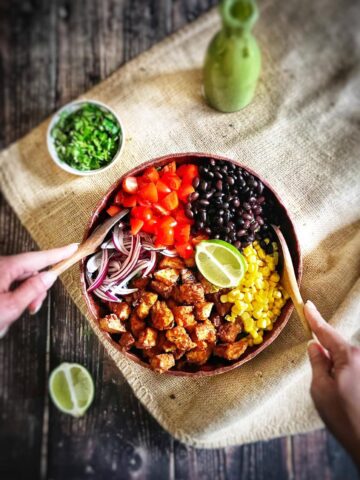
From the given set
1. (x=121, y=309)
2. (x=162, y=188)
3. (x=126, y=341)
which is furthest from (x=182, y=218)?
(x=126, y=341)

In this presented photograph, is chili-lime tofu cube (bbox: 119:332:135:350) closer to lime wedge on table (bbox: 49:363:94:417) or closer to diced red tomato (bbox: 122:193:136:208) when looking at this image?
lime wedge on table (bbox: 49:363:94:417)

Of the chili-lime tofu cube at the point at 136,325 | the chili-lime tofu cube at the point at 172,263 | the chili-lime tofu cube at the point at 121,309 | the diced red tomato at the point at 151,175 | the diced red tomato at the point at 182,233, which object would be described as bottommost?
the chili-lime tofu cube at the point at 136,325

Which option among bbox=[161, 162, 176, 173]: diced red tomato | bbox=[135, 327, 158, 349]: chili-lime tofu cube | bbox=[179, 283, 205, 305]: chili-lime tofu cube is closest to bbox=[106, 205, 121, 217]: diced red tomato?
bbox=[161, 162, 176, 173]: diced red tomato

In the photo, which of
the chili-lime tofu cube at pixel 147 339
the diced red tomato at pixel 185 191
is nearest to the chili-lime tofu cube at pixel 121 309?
the chili-lime tofu cube at pixel 147 339

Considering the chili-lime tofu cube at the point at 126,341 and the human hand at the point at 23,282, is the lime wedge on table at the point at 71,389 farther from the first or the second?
the human hand at the point at 23,282

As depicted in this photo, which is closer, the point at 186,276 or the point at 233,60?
the point at 233,60

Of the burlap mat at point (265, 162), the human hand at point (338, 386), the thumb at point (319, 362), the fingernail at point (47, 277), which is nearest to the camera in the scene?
the human hand at point (338, 386)

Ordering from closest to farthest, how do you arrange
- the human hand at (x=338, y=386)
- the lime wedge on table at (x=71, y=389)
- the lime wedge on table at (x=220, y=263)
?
the human hand at (x=338, y=386) → the lime wedge on table at (x=220, y=263) → the lime wedge on table at (x=71, y=389)

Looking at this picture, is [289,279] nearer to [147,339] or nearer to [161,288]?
[161,288]
